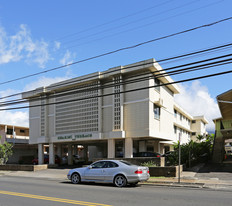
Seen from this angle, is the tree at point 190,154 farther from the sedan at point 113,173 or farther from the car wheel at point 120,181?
the car wheel at point 120,181

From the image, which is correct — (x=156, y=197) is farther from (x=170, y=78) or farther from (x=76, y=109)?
(x=170, y=78)

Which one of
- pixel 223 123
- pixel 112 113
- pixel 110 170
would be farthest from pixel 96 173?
pixel 223 123

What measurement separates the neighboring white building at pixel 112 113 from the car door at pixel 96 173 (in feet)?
38.9

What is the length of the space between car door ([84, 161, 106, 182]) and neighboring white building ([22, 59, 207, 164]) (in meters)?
11.9

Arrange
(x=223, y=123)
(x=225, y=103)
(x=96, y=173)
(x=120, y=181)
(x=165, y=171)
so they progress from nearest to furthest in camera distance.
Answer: (x=120, y=181) → (x=96, y=173) → (x=165, y=171) → (x=225, y=103) → (x=223, y=123)

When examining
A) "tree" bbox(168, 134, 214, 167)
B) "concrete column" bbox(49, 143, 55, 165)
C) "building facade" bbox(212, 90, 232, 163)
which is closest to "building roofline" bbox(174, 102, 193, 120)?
"building facade" bbox(212, 90, 232, 163)

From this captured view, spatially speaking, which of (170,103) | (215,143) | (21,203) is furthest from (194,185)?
(170,103)

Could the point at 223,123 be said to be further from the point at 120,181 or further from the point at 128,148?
the point at 120,181

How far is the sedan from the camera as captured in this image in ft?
46.6

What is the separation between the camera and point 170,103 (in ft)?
125

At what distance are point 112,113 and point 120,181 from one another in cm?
1680

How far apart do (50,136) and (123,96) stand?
39.7ft

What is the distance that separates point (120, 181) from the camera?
1438cm

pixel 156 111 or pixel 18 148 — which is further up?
pixel 156 111
